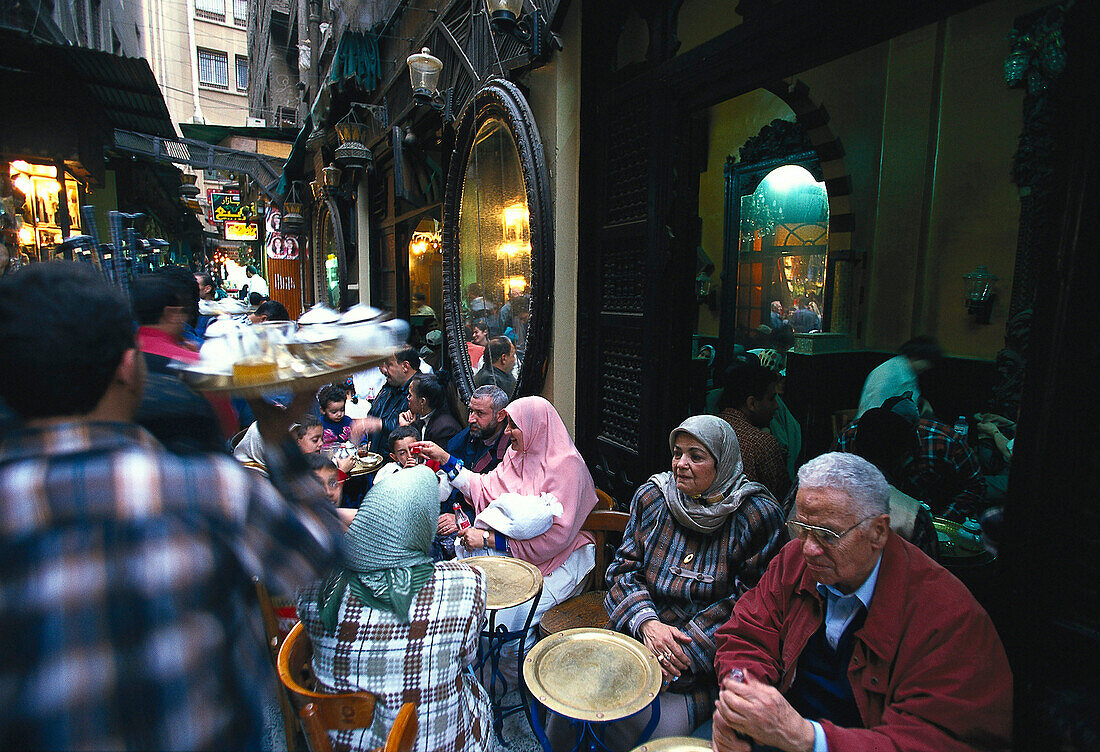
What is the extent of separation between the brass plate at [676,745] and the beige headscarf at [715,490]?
2.63 ft

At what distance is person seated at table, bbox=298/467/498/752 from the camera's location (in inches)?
66.4

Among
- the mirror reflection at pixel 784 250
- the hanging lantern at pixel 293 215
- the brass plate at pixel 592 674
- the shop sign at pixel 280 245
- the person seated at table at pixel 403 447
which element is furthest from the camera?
the shop sign at pixel 280 245

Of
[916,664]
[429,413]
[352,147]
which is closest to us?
[916,664]

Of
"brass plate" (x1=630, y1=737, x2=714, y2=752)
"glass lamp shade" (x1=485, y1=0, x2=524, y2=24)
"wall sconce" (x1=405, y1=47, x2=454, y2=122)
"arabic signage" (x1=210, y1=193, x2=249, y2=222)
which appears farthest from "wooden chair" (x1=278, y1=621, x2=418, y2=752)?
"arabic signage" (x1=210, y1=193, x2=249, y2=222)

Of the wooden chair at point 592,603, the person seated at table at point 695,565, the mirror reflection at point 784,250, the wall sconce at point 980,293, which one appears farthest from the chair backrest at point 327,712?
the mirror reflection at point 784,250

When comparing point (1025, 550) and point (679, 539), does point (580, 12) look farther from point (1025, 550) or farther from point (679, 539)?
point (1025, 550)

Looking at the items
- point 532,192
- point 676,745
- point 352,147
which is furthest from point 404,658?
point 352,147

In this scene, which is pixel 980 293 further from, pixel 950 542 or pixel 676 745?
pixel 676 745

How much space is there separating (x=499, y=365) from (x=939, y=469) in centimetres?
340

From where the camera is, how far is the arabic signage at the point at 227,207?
58.1 feet

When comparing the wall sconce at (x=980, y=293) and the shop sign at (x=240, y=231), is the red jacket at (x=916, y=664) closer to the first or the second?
the wall sconce at (x=980, y=293)

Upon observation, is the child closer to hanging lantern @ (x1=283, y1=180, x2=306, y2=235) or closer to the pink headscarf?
the pink headscarf

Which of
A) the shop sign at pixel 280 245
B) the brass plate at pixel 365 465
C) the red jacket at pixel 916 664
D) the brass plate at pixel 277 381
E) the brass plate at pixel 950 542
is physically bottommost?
the brass plate at pixel 950 542

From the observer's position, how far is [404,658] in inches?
66.4
